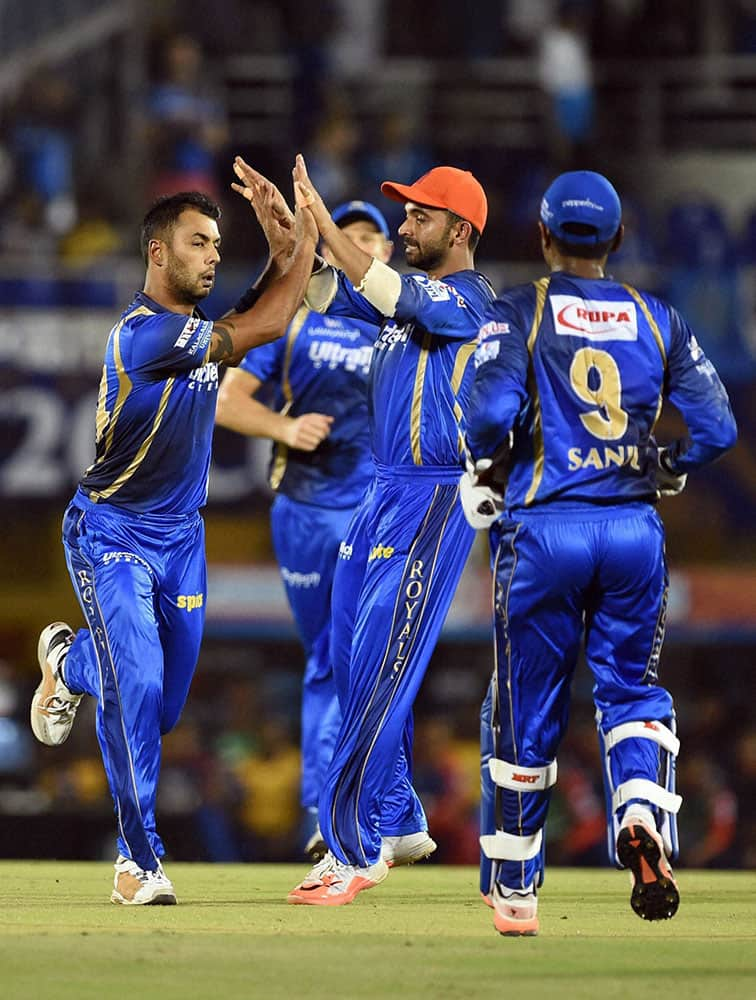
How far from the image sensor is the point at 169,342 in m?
6.96

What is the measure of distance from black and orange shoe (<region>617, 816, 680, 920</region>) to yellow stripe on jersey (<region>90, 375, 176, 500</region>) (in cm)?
226

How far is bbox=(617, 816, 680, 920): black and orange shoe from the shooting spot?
19.1 feet

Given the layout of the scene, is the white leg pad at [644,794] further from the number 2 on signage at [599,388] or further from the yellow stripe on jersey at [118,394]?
the yellow stripe on jersey at [118,394]

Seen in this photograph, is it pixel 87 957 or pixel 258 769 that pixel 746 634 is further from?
pixel 87 957

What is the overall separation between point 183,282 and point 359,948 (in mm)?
2593

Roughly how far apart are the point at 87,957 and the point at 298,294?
2715mm

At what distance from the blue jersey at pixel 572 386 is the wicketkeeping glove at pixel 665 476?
0.10 meters

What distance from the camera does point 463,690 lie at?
18250mm

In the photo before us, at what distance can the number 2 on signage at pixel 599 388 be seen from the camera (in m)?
5.98

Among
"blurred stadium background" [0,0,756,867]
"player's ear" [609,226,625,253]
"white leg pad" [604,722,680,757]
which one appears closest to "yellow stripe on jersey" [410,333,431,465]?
"player's ear" [609,226,625,253]

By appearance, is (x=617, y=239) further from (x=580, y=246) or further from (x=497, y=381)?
(x=497, y=381)

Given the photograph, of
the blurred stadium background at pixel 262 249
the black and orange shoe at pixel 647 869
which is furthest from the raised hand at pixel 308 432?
the blurred stadium background at pixel 262 249

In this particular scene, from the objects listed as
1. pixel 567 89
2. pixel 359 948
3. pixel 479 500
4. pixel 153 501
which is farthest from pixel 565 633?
pixel 567 89

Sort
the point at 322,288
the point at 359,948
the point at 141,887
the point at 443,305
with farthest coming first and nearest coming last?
1. the point at 322,288
2. the point at 443,305
3. the point at 141,887
4. the point at 359,948
